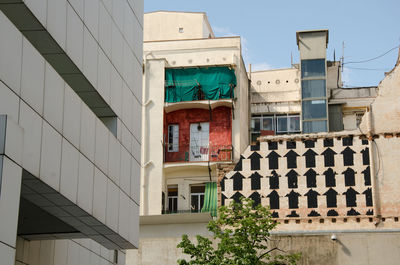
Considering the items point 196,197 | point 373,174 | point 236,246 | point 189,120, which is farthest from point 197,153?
point 236,246

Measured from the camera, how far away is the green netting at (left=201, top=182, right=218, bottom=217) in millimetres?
40781

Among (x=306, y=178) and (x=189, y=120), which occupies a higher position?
(x=189, y=120)

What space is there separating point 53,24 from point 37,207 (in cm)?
511

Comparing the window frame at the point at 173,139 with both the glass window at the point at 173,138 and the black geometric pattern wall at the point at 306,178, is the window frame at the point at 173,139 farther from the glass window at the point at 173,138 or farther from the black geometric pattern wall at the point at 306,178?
the black geometric pattern wall at the point at 306,178

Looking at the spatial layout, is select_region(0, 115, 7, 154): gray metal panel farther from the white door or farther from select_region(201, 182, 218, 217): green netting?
the white door

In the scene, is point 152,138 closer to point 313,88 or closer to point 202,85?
point 202,85

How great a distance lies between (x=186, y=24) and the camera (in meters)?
49.6

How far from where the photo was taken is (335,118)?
4550 centimetres

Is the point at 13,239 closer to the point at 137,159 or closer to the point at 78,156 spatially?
the point at 78,156

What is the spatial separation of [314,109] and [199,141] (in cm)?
723

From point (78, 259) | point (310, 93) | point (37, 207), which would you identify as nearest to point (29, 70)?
point (37, 207)

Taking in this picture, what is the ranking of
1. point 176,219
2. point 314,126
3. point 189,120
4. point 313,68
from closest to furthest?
point 176,219 → point 189,120 → point 314,126 → point 313,68

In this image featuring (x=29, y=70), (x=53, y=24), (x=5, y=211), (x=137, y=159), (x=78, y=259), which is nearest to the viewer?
(x=5, y=211)

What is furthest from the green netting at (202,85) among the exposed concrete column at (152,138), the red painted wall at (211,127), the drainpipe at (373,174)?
the drainpipe at (373,174)
